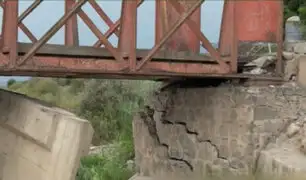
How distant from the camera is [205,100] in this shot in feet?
34.8

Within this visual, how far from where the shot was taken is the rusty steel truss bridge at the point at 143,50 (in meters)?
8.17

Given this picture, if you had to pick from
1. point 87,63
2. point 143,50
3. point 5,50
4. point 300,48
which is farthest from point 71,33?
point 300,48

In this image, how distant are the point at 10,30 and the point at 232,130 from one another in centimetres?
358

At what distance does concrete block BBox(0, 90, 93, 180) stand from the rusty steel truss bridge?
0.47 metres

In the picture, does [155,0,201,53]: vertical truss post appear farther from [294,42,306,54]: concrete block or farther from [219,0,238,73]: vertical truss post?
[294,42,306,54]: concrete block

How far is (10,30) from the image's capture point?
7.97 metres

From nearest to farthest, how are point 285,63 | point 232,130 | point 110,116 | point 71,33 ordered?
1. point 232,130
2. point 285,63
3. point 71,33
4. point 110,116

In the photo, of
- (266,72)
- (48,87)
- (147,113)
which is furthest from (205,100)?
(48,87)

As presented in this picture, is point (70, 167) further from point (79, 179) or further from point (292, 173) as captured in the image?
point (79, 179)

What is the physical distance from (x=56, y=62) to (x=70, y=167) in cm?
148

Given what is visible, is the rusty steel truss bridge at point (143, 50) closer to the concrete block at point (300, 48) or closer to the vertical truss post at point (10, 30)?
the vertical truss post at point (10, 30)

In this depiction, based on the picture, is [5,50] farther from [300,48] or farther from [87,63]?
[300,48]

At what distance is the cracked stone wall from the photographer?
9.75m

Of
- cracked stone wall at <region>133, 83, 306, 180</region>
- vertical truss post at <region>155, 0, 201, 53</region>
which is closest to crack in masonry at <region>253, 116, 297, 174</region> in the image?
cracked stone wall at <region>133, 83, 306, 180</region>
